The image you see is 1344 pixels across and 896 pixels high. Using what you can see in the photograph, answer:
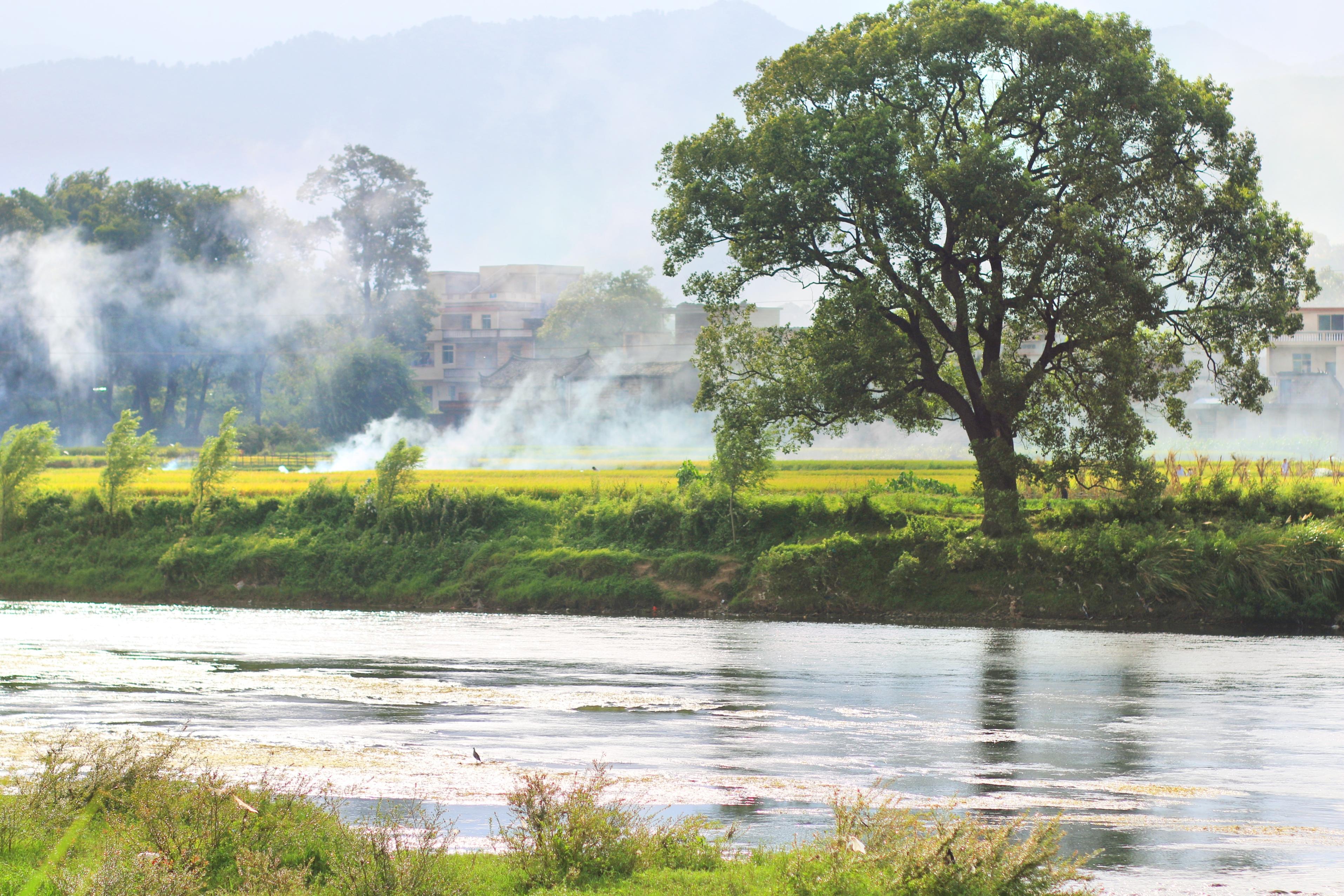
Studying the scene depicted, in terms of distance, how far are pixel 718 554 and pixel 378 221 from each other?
111 m

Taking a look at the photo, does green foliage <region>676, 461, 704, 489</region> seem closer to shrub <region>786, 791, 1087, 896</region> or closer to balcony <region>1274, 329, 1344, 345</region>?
shrub <region>786, 791, 1087, 896</region>

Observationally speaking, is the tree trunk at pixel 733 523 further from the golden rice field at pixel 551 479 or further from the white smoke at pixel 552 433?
the white smoke at pixel 552 433

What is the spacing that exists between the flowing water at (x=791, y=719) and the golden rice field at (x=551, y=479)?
560 inches

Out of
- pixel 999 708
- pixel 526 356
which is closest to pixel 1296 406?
pixel 999 708

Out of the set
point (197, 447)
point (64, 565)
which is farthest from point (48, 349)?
point (64, 565)

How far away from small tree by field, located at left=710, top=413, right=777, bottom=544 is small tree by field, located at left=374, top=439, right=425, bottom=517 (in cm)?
1017

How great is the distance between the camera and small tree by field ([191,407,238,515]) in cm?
4466

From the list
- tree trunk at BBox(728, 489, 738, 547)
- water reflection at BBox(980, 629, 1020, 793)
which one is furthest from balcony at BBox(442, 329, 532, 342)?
water reflection at BBox(980, 629, 1020, 793)

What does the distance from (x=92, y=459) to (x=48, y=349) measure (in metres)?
30.5

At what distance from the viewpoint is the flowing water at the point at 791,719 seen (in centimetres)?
1216

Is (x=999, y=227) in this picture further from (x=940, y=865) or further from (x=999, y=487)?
(x=940, y=865)

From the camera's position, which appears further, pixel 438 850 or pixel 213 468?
pixel 213 468

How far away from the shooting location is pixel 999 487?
116 feet

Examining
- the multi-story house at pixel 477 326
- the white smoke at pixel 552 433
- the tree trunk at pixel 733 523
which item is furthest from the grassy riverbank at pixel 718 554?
the multi-story house at pixel 477 326
